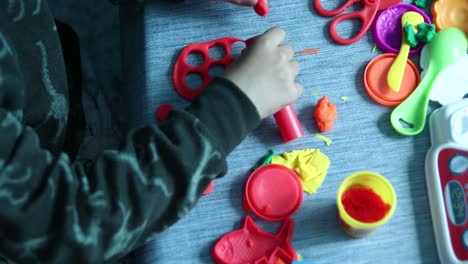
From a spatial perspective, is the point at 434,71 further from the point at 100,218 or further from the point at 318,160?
the point at 100,218

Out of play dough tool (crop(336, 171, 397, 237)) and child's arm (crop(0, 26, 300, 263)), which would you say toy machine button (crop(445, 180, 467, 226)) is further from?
child's arm (crop(0, 26, 300, 263))

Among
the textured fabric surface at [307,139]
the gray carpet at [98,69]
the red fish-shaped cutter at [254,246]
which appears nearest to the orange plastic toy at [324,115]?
the textured fabric surface at [307,139]

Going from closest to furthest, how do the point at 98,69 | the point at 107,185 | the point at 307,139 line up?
the point at 107,185 → the point at 307,139 → the point at 98,69

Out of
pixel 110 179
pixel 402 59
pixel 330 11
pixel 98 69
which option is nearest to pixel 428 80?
pixel 402 59

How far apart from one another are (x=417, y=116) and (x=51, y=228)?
386 millimetres

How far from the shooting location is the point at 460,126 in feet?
1.65

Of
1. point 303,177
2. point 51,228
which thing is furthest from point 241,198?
point 51,228

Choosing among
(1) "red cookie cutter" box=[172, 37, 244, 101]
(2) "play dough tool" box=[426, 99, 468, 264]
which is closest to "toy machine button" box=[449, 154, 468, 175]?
(2) "play dough tool" box=[426, 99, 468, 264]

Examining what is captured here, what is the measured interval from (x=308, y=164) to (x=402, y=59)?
0.55ft

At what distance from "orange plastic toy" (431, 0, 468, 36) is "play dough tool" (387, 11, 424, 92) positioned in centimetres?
2

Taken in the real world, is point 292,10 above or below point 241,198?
above

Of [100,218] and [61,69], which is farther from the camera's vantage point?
[61,69]

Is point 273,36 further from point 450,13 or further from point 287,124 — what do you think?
point 450,13

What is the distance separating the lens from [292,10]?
0.59 metres
